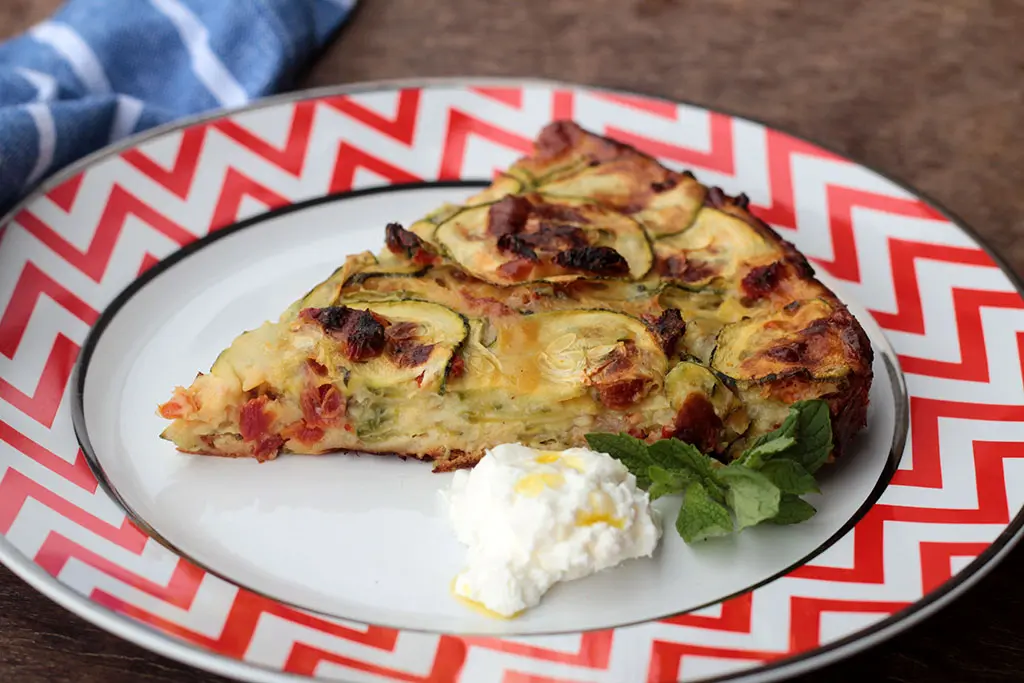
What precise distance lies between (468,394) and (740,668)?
1387mm

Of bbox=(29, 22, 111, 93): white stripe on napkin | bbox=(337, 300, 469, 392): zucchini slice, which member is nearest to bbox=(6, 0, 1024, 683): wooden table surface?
bbox=(29, 22, 111, 93): white stripe on napkin

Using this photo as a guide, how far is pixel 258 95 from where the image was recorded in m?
6.01

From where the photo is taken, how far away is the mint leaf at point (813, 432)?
3816 mm

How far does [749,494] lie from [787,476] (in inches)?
6.2

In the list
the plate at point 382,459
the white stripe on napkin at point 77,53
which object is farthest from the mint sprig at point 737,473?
the white stripe on napkin at point 77,53

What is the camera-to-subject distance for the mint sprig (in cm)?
368

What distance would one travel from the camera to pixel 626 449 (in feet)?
12.6

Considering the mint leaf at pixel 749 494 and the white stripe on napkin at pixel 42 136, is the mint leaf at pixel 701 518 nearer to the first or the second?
the mint leaf at pixel 749 494

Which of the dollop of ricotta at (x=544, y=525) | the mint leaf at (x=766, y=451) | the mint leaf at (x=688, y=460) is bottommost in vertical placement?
the dollop of ricotta at (x=544, y=525)

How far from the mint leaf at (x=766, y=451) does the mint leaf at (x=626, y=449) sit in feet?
1.05

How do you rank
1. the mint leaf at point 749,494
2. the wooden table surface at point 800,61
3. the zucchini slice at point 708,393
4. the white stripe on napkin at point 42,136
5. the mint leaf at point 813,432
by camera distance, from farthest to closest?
the wooden table surface at point 800,61 → the white stripe on napkin at point 42,136 → the zucchini slice at point 708,393 → the mint leaf at point 813,432 → the mint leaf at point 749,494

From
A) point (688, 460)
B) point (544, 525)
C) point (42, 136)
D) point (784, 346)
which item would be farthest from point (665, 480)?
point (42, 136)

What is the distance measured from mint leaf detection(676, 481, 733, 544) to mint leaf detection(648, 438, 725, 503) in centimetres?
4

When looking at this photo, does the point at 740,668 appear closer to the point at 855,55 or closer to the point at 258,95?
the point at 258,95
